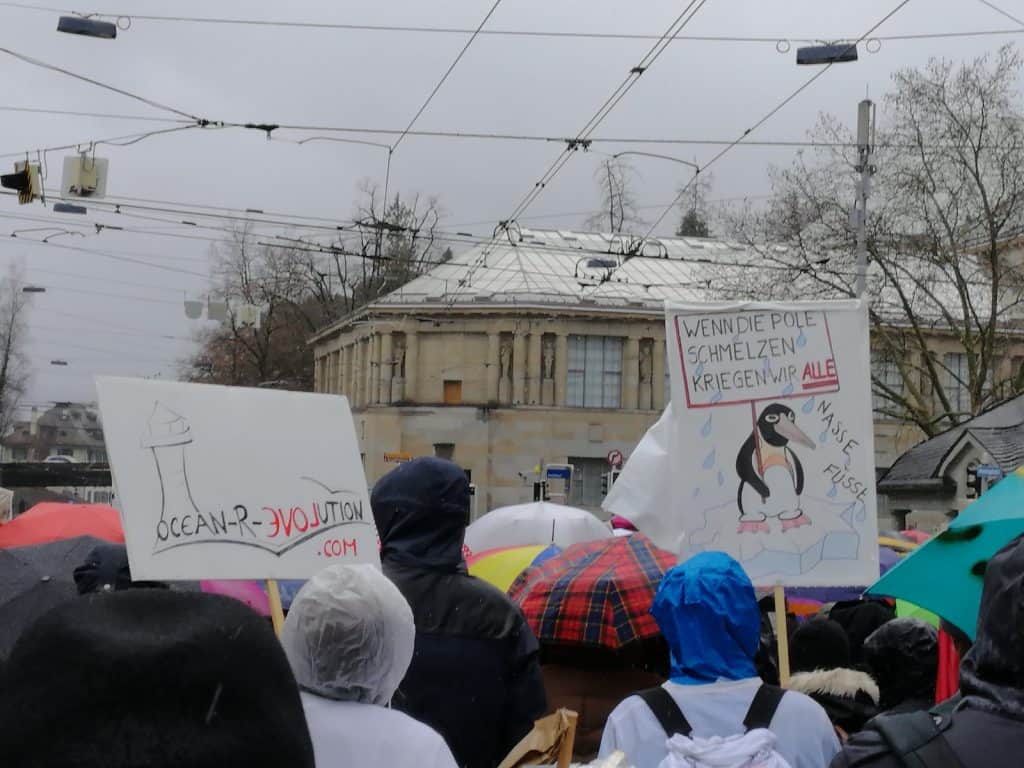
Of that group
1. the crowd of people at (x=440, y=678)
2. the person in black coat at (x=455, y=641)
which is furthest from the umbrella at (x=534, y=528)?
the person in black coat at (x=455, y=641)

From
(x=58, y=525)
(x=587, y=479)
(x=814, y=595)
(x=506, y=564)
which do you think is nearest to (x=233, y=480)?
(x=506, y=564)

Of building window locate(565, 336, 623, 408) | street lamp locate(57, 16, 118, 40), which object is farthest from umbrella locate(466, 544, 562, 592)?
building window locate(565, 336, 623, 408)

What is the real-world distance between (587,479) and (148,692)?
53.7 meters

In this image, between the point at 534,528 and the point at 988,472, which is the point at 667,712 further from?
the point at 988,472

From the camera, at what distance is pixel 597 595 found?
18.0ft

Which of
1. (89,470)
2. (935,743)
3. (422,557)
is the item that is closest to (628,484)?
(422,557)

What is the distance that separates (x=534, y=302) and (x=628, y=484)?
1896 inches

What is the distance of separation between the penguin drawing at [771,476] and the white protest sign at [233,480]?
1669 mm

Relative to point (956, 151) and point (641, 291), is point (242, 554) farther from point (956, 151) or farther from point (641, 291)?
point (641, 291)

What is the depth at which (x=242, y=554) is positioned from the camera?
4.67 m

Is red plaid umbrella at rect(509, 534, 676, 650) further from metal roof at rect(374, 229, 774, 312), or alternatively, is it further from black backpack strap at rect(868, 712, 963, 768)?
metal roof at rect(374, 229, 774, 312)

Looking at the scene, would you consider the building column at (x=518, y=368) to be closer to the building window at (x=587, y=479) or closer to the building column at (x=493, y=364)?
the building column at (x=493, y=364)

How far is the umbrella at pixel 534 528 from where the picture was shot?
1092 centimetres

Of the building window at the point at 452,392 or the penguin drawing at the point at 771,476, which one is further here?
A: the building window at the point at 452,392
